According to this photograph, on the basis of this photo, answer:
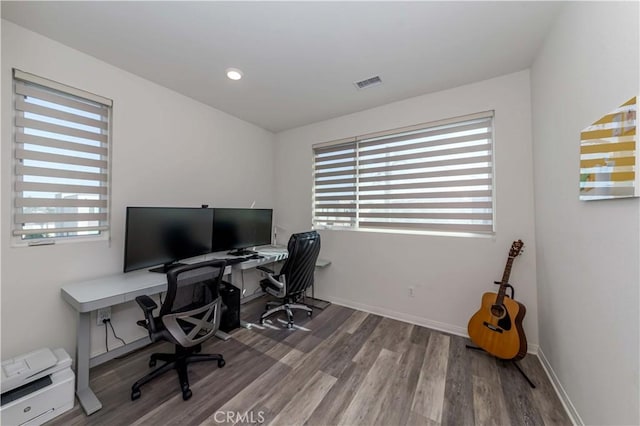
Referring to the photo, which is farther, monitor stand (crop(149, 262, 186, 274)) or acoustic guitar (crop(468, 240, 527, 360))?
monitor stand (crop(149, 262, 186, 274))

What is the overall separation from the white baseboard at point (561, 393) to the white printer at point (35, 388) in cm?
328

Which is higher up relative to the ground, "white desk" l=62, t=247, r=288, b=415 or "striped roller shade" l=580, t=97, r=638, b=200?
"striped roller shade" l=580, t=97, r=638, b=200

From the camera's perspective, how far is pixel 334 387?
1.77 m

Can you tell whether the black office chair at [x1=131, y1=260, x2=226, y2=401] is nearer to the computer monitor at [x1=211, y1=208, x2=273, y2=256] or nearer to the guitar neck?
the computer monitor at [x1=211, y1=208, x2=273, y2=256]

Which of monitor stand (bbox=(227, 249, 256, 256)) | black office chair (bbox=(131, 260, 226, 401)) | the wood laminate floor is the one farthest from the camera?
monitor stand (bbox=(227, 249, 256, 256))

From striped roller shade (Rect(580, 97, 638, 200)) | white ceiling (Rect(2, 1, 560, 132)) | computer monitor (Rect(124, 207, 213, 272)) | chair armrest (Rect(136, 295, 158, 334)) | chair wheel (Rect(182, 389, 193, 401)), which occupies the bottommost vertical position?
chair wheel (Rect(182, 389, 193, 401))

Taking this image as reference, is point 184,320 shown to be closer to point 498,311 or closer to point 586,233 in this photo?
point 498,311

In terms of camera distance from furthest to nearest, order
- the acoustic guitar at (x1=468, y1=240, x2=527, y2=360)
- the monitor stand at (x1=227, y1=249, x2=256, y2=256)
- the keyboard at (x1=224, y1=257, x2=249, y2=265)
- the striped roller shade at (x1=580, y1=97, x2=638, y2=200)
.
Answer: the monitor stand at (x1=227, y1=249, x2=256, y2=256) → the keyboard at (x1=224, y1=257, x2=249, y2=265) → the acoustic guitar at (x1=468, y1=240, x2=527, y2=360) → the striped roller shade at (x1=580, y1=97, x2=638, y2=200)

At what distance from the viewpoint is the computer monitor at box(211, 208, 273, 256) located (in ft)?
9.18

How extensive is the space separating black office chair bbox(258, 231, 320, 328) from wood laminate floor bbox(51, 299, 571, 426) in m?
0.46

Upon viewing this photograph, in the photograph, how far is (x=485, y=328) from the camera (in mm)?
2061

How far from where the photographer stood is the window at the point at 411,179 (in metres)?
2.44

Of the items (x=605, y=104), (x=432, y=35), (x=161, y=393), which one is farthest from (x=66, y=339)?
(x=605, y=104)

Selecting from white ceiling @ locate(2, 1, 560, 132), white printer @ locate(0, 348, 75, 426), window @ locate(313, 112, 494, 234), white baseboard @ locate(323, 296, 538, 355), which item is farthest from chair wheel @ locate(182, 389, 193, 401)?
white ceiling @ locate(2, 1, 560, 132)
